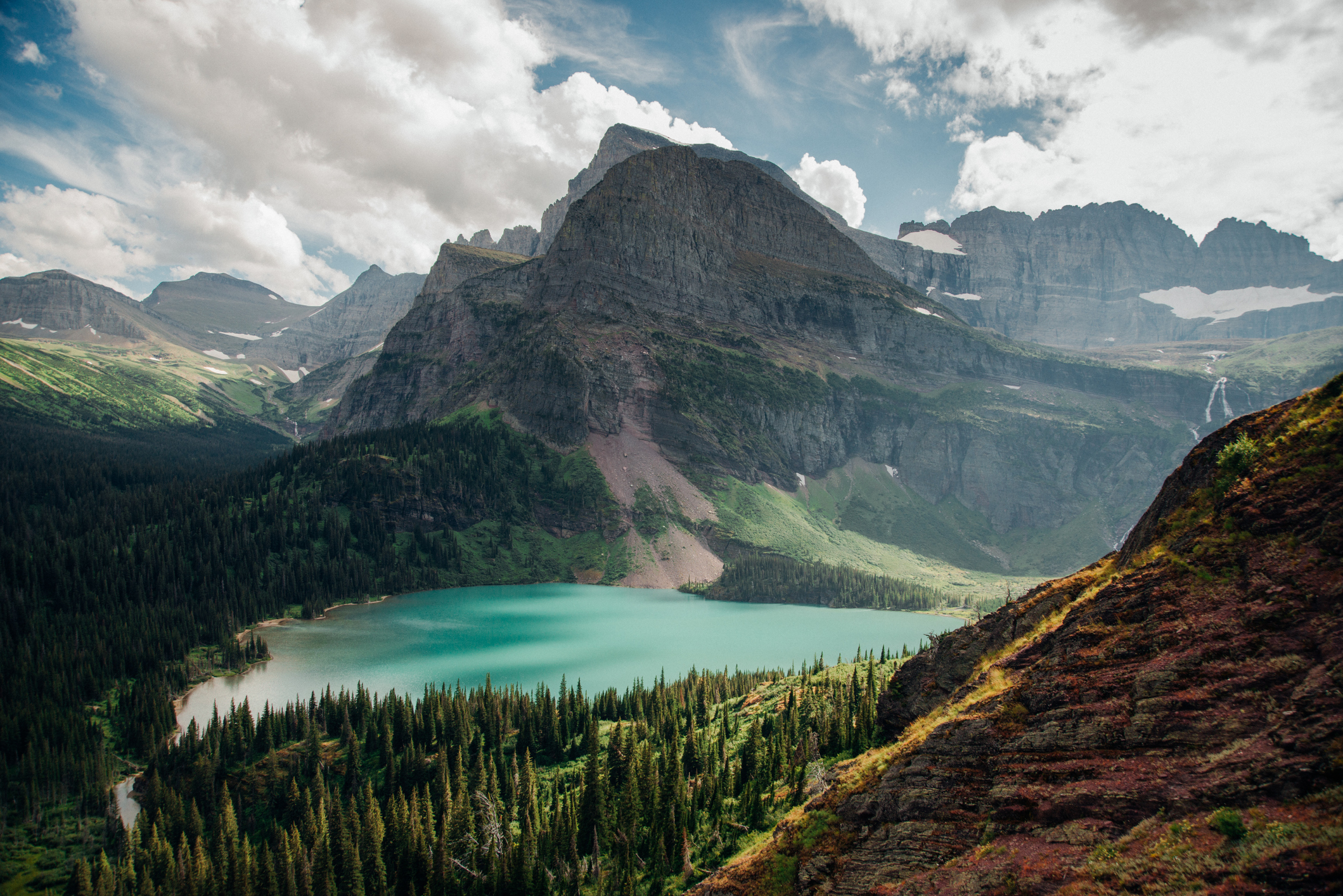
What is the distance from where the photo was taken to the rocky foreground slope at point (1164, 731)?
1706 centimetres

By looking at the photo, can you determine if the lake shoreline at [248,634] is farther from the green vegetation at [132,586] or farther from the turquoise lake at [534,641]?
the green vegetation at [132,586]

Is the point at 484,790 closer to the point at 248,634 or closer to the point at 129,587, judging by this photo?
the point at 248,634

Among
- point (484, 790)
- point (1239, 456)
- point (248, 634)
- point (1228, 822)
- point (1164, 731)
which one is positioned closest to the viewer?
point (1228, 822)

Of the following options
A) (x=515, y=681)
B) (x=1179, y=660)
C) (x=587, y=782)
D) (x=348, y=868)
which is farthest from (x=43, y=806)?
(x=1179, y=660)

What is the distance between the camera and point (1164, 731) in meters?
20.2

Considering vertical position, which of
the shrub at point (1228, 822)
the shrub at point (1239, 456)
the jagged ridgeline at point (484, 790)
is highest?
the shrub at point (1239, 456)

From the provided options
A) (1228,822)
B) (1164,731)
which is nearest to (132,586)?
(1164,731)

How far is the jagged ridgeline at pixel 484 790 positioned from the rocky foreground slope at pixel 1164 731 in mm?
11864

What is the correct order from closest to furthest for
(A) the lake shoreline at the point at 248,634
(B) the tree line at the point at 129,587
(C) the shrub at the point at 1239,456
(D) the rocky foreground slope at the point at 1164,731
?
(D) the rocky foreground slope at the point at 1164,731 → (C) the shrub at the point at 1239,456 → (B) the tree line at the point at 129,587 → (A) the lake shoreline at the point at 248,634

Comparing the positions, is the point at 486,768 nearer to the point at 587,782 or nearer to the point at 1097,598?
the point at 587,782

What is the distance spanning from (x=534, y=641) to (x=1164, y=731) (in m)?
132

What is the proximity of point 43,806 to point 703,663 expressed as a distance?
87.6m

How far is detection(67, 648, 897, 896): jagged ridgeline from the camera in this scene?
54.1 m

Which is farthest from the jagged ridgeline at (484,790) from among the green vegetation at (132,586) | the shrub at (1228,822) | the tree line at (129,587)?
the shrub at (1228,822)
